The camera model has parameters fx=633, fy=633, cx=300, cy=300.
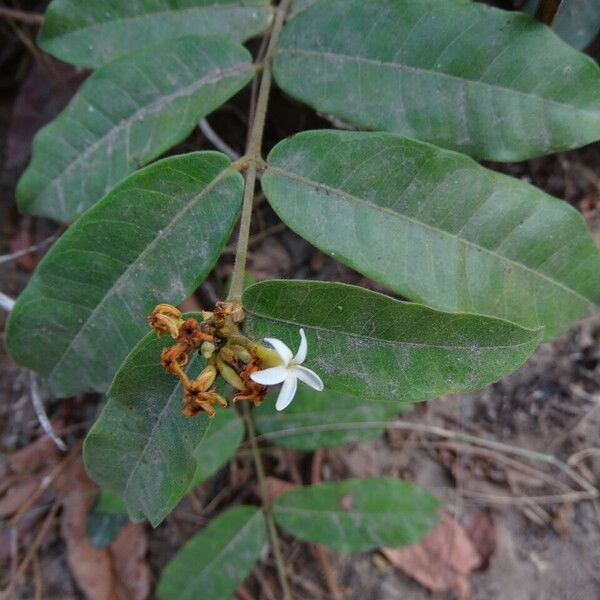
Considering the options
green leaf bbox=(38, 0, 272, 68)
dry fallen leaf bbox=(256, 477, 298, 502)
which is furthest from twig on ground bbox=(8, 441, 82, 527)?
green leaf bbox=(38, 0, 272, 68)

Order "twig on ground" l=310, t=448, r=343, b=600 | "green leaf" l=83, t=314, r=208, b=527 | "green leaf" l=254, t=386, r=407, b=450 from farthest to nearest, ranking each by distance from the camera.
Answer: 1. "twig on ground" l=310, t=448, r=343, b=600
2. "green leaf" l=254, t=386, r=407, b=450
3. "green leaf" l=83, t=314, r=208, b=527

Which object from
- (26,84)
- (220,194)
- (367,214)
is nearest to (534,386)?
(367,214)

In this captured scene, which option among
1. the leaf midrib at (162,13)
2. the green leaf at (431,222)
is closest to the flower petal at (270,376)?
the green leaf at (431,222)

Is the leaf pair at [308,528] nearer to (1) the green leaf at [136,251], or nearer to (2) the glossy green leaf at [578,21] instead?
(1) the green leaf at [136,251]

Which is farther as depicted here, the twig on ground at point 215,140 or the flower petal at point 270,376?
the twig on ground at point 215,140

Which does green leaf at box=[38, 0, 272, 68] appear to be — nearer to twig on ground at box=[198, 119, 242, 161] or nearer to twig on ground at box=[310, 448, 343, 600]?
twig on ground at box=[198, 119, 242, 161]
